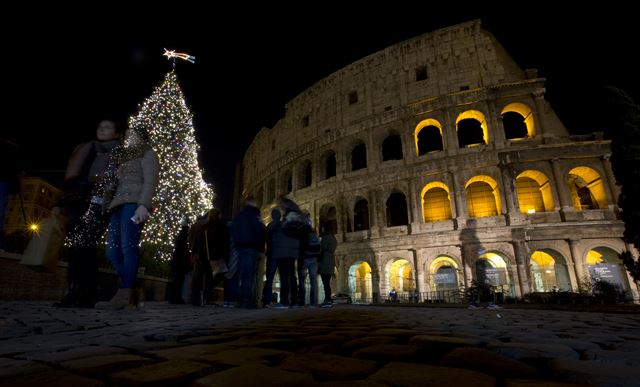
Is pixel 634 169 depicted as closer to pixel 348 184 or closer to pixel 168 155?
pixel 348 184

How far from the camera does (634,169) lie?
13703mm

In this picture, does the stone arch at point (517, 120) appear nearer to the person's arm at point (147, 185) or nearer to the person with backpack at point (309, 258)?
the person with backpack at point (309, 258)

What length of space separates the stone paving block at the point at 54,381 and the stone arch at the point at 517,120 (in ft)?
73.7

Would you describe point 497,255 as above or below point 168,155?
below

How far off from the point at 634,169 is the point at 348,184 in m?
13.8

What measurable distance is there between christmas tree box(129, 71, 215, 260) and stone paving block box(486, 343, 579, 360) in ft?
47.2

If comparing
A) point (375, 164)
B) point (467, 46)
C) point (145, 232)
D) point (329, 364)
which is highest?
point (467, 46)

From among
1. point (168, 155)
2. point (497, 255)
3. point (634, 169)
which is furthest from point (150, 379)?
point (497, 255)

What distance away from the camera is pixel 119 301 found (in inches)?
150

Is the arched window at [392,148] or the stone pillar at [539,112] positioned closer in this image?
the stone pillar at [539,112]

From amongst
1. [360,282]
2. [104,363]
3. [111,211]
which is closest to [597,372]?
[104,363]

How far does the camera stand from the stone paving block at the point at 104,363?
0.95 m

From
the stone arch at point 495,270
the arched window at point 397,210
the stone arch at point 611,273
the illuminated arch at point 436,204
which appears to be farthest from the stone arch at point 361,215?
the stone arch at point 611,273

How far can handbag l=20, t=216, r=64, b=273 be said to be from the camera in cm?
346
